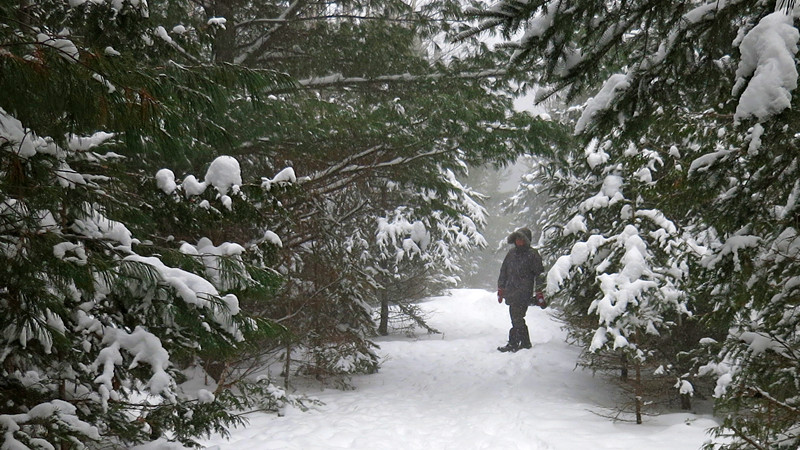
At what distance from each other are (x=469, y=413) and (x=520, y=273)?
4448 mm

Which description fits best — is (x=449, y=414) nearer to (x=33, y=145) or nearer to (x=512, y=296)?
(x=512, y=296)

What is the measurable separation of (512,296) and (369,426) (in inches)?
207

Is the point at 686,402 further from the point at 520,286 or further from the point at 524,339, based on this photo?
the point at 520,286

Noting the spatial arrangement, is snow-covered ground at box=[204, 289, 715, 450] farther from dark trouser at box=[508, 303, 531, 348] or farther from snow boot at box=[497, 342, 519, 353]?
dark trouser at box=[508, 303, 531, 348]

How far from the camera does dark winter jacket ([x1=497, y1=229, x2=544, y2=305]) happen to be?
1073cm

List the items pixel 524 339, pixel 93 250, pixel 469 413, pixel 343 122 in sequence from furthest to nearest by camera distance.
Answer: pixel 524 339 → pixel 469 413 → pixel 343 122 → pixel 93 250

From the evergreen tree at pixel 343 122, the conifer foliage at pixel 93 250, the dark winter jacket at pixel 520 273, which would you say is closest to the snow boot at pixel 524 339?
the dark winter jacket at pixel 520 273

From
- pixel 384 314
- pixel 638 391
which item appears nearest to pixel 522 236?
pixel 384 314

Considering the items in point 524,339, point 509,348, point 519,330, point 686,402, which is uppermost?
point 519,330

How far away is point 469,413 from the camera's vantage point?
7020mm

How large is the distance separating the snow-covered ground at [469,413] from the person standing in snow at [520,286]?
1.82 feet

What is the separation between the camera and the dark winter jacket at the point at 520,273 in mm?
10734

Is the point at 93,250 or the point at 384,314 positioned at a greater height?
the point at 93,250

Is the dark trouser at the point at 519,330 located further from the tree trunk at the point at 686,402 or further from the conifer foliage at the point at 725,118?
the conifer foliage at the point at 725,118
